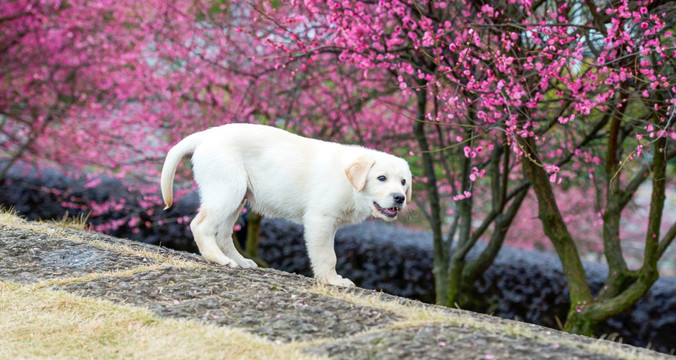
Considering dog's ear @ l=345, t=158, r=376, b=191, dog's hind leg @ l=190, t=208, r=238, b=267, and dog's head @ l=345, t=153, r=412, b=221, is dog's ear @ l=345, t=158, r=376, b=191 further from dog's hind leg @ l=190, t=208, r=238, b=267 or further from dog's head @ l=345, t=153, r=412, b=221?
dog's hind leg @ l=190, t=208, r=238, b=267

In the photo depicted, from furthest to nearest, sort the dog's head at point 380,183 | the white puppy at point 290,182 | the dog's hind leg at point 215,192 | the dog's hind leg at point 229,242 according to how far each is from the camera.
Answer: the dog's hind leg at point 229,242 → the dog's hind leg at point 215,192 → the white puppy at point 290,182 → the dog's head at point 380,183

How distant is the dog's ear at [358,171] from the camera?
14.8 ft

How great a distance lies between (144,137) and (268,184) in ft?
16.8

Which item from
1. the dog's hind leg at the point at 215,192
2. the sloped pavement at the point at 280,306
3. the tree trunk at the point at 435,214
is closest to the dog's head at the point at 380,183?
the sloped pavement at the point at 280,306

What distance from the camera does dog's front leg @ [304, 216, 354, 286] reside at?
15.4ft

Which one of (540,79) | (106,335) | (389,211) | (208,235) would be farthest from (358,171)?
(540,79)

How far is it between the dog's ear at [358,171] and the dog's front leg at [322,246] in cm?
34

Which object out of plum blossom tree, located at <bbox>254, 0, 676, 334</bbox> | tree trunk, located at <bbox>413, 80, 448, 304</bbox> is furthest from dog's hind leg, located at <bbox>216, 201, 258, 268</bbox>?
tree trunk, located at <bbox>413, 80, 448, 304</bbox>

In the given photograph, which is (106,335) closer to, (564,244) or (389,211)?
(389,211)

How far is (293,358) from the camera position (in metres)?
3.25

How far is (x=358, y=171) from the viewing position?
14.9 ft

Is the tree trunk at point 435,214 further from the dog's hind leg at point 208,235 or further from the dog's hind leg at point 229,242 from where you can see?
the dog's hind leg at point 208,235

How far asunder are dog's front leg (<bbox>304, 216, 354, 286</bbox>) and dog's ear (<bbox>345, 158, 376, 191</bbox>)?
1.12ft

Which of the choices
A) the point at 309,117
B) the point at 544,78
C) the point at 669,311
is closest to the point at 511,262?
the point at 669,311
